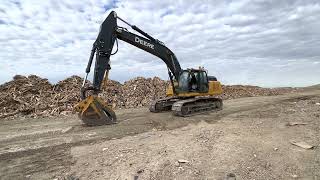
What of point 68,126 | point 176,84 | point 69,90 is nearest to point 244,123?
point 176,84

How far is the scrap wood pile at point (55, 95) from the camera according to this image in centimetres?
1841

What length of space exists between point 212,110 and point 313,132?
23.8 ft

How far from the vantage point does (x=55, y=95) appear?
20.8 m

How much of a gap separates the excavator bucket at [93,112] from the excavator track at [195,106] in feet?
10.9

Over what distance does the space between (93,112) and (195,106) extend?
526cm

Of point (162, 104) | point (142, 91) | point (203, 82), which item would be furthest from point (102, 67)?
point (142, 91)

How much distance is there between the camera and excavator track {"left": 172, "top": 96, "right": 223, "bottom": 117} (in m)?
15.7

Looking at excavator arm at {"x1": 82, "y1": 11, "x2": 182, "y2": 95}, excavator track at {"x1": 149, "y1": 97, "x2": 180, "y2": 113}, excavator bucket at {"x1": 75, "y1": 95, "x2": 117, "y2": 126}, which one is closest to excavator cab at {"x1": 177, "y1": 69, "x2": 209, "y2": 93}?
excavator track at {"x1": 149, "y1": 97, "x2": 180, "y2": 113}

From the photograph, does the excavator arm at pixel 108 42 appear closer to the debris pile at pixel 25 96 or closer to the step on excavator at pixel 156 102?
the step on excavator at pixel 156 102

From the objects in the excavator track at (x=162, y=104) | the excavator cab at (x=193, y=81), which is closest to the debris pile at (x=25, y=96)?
the excavator track at (x=162, y=104)

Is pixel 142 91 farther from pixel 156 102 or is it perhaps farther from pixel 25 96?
pixel 25 96

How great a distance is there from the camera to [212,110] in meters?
17.7

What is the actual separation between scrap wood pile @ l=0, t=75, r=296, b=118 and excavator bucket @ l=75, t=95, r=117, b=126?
5189 mm

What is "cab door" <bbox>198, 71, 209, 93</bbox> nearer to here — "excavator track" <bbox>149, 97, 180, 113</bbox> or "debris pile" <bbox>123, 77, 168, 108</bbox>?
"excavator track" <bbox>149, 97, 180, 113</bbox>
